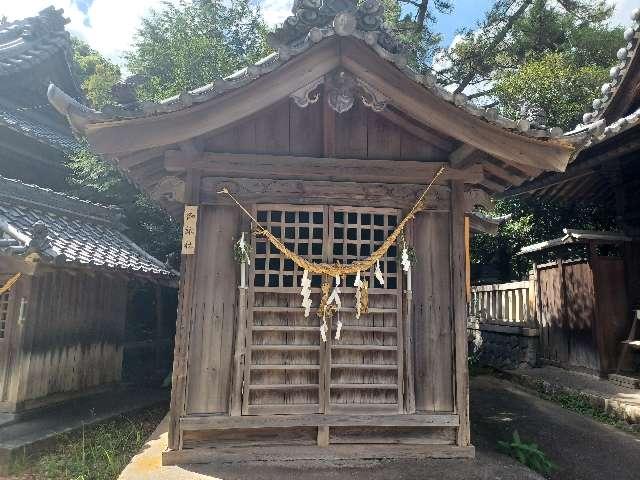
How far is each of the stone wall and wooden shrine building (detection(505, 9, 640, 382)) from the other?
1151 mm

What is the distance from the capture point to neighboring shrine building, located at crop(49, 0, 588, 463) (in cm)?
489

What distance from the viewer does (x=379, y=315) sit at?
213 inches

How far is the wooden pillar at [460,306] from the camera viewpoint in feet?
17.1

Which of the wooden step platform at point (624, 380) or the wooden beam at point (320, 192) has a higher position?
the wooden beam at point (320, 192)

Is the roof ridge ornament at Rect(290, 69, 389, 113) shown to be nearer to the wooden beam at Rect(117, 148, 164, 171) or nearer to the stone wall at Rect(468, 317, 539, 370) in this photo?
the wooden beam at Rect(117, 148, 164, 171)

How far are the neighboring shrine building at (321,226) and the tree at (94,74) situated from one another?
763 cm

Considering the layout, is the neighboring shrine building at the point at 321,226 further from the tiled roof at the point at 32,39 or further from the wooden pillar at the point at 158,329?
the tiled roof at the point at 32,39

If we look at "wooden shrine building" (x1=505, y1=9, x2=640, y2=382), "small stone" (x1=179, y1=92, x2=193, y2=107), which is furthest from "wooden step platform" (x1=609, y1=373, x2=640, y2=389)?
"small stone" (x1=179, y1=92, x2=193, y2=107)

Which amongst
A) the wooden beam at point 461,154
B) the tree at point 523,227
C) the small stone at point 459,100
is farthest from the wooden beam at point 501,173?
the tree at point 523,227

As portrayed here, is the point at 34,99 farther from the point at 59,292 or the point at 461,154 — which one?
the point at 461,154

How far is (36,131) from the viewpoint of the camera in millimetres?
13023

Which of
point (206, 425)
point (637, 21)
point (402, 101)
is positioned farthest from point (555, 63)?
point (206, 425)

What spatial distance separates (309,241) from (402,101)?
6.02 feet

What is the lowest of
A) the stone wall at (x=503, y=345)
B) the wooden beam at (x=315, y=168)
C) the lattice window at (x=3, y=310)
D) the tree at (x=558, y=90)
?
the stone wall at (x=503, y=345)
